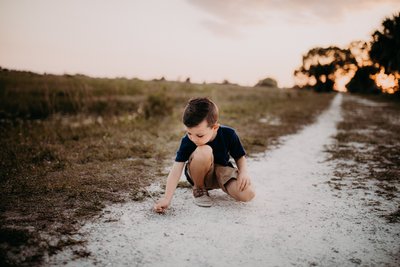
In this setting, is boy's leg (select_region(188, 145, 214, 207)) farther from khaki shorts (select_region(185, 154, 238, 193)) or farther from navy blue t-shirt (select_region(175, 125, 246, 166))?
navy blue t-shirt (select_region(175, 125, 246, 166))

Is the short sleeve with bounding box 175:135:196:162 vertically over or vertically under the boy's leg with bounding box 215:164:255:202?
over

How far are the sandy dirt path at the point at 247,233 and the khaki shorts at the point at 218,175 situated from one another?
0.63 feet

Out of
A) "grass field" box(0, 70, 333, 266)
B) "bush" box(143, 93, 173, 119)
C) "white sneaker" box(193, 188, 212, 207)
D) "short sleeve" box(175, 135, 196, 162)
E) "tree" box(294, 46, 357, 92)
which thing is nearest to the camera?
"grass field" box(0, 70, 333, 266)

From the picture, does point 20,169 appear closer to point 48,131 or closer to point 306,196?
point 48,131

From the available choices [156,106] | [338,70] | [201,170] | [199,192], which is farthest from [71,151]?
[338,70]

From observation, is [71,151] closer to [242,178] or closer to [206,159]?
[206,159]

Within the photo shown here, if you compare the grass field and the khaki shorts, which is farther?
the khaki shorts

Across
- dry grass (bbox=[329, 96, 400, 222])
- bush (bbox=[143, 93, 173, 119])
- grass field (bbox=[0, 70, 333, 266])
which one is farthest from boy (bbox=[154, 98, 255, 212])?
bush (bbox=[143, 93, 173, 119])

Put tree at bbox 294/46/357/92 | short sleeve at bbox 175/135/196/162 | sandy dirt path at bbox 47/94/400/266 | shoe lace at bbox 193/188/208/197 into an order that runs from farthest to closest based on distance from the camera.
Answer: tree at bbox 294/46/357/92
shoe lace at bbox 193/188/208/197
short sleeve at bbox 175/135/196/162
sandy dirt path at bbox 47/94/400/266

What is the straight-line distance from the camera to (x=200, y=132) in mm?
2551

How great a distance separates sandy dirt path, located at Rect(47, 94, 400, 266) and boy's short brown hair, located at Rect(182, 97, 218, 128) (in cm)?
87

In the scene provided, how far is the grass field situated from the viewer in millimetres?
2406

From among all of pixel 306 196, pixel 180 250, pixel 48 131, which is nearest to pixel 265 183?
pixel 306 196

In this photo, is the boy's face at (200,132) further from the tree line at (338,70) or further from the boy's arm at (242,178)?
the tree line at (338,70)
